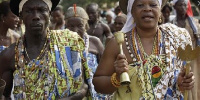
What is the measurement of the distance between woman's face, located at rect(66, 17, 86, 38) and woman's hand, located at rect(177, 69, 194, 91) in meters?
4.07

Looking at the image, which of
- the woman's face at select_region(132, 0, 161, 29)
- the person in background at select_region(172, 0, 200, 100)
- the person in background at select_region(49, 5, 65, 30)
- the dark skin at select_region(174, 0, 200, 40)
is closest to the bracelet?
the woman's face at select_region(132, 0, 161, 29)

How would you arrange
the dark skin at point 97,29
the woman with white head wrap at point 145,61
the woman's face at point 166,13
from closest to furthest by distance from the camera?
the woman with white head wrap at point 145,61
the dark skin at point 97,29
the woman's face at point 166,13

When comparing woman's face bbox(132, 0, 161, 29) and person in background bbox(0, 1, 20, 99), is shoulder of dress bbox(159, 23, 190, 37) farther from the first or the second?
person in background bbox(0, 1, 20, 99)

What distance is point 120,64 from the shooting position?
4551 millimetres

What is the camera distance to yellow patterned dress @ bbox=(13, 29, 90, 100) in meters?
5.25

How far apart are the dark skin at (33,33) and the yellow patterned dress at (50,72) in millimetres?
64

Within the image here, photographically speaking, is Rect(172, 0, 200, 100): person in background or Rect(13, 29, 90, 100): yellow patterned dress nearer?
Rect(13, 29, 90, 100): yellow patterned dress

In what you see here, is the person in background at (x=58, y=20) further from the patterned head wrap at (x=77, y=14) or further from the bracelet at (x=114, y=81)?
the bracelet at (x=114, y=81)

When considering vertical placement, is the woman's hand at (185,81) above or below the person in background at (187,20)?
below

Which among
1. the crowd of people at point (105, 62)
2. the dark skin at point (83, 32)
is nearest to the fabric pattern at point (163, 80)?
the crowd of people at point (105, 62)

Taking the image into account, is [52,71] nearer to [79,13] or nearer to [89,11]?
[79,13]

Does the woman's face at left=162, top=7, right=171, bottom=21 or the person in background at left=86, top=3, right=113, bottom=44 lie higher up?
the woman's face at left=162, top=7, right=171, bottom=21

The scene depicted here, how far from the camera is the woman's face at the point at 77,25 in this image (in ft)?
27.7

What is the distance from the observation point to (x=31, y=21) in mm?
5254
